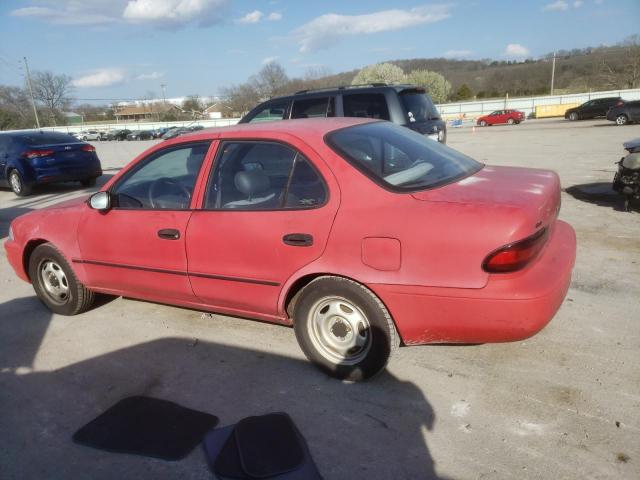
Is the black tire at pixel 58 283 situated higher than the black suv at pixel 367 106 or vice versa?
the black suv at pixel 367 106

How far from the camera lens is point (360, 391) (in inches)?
115

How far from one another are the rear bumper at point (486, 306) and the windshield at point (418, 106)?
521 cm

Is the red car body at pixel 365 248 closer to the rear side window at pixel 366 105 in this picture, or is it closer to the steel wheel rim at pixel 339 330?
the steel wheel rim at pixel 339 330

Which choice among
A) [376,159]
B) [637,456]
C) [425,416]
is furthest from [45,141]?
[637,456]

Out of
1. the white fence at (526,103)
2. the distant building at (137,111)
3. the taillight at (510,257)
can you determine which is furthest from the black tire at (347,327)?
the distant building at (137,111)

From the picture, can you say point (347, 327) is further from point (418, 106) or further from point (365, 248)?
point (418, 106)

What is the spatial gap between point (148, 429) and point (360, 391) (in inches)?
48.8

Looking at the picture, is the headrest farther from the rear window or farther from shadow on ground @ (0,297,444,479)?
the rear window

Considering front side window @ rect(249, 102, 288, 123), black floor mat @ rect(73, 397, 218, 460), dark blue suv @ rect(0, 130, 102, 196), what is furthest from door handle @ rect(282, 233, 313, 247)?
dark blue suv @ rect(0, 130, 102, 196)

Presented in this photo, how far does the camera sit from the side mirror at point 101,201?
3.66 m

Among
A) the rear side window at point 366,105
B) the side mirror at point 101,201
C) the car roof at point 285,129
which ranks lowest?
the side mirror at point 101,201

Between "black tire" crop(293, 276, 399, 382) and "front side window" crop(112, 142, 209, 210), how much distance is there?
1.23 m

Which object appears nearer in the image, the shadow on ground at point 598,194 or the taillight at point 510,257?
the taillight at point 510,257

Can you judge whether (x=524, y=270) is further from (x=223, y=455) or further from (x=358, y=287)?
(x=223, y=455)
